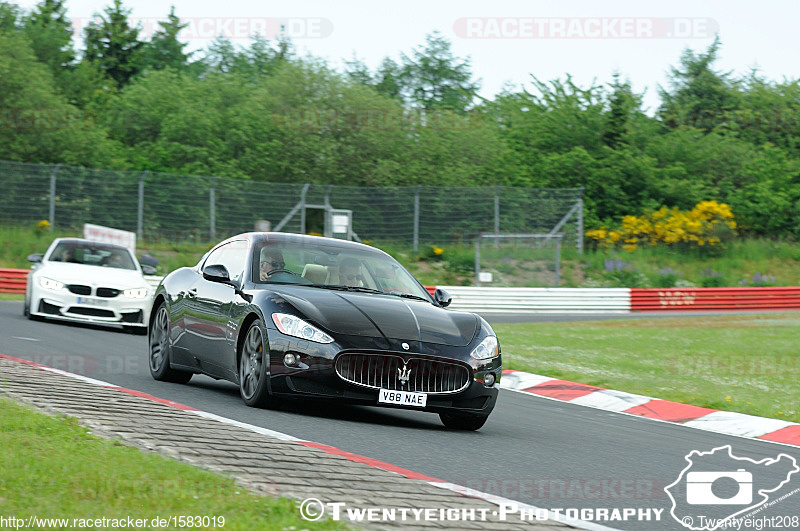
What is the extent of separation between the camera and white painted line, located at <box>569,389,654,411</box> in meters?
11.8

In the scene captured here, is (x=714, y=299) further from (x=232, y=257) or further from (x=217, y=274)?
(x=217, y=274)

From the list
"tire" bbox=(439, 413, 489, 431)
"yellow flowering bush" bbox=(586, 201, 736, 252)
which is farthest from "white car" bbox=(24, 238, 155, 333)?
"yellow flowering bush" bbox=(586, 201, 736, 252)

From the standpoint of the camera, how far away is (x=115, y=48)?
7494cm

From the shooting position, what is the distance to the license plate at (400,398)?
793 cm

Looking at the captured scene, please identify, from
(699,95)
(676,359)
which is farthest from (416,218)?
(699,95)

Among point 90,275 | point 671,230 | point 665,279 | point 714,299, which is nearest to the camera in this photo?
point 90,275

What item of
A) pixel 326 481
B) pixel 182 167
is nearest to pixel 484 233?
pixel 182 167

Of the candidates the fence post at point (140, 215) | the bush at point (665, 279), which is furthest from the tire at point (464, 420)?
the bush at point (665, 279)

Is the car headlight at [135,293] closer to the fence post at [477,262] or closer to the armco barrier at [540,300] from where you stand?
the armco barrier at [540,300]

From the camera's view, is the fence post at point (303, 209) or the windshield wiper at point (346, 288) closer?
the windshield wiper at point (346, 288)

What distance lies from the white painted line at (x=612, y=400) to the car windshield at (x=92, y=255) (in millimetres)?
8751

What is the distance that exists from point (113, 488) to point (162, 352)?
5.73 meters

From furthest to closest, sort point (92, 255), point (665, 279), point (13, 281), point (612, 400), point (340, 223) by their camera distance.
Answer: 1. point (665, 279)
2. point (340, 223)
3. point (13, 281)
4. point (92, 255)
5. point (612, 400)

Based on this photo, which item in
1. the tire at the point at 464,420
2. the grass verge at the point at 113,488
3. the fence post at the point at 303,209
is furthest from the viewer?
the fence post at the point at 303,209
